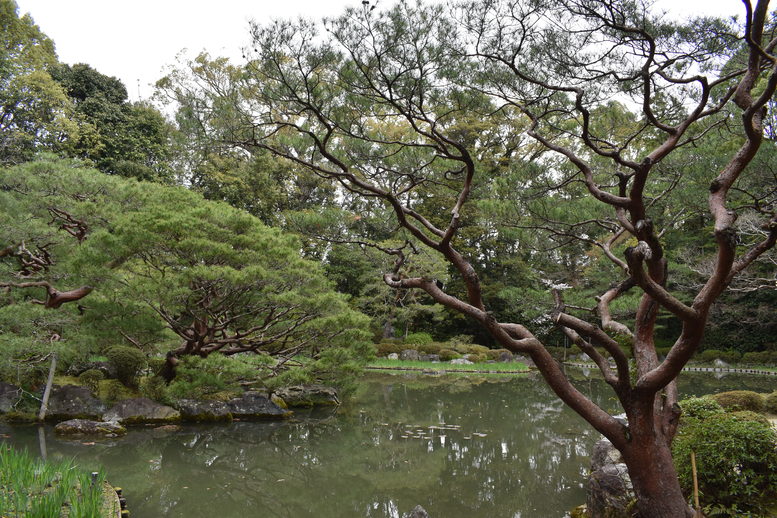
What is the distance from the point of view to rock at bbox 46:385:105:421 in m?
7.14

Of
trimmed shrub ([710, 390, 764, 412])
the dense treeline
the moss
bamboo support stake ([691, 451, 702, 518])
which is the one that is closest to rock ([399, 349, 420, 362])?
the dense treeline

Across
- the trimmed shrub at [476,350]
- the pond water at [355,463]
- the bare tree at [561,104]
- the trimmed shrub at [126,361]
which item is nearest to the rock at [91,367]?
the trimmed shrub at [126,361]

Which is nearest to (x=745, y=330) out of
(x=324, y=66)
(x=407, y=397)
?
(x=407, y=397)

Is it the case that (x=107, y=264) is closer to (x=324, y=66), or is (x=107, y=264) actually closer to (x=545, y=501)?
(x=324, y=66)

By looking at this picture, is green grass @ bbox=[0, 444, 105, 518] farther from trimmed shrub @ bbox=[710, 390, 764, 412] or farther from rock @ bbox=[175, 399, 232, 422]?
trimmed shrub @ bbox=[710, 390, 764, 412]

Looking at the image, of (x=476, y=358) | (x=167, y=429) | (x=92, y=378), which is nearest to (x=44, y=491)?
(x=167, y=429)

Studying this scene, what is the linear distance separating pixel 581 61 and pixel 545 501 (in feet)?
12.3

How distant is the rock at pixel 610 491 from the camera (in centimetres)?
375

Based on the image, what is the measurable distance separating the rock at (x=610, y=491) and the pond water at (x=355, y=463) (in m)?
0.43

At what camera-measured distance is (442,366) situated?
1475 centimetres

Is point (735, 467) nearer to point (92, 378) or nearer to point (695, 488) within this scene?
point (695, 488)

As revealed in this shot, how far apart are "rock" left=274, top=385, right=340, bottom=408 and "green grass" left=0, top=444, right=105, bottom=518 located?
5374 millimetres

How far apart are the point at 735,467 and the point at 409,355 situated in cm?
1258

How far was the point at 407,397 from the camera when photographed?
34.0 feet
